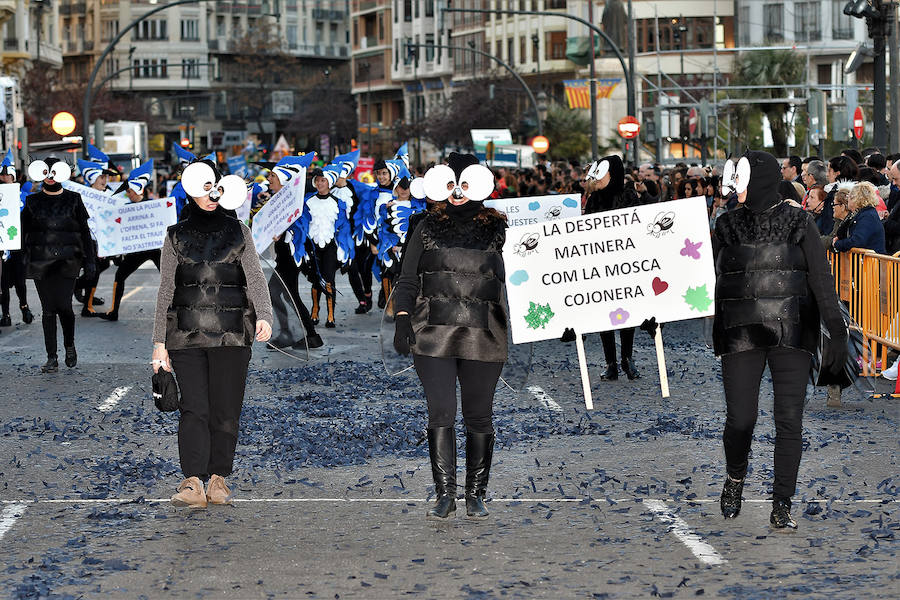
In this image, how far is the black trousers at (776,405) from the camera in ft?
26.1

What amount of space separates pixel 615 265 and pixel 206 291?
157 inches

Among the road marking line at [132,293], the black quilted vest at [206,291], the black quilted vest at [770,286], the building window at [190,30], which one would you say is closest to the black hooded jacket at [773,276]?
the black quilted vest at [770,286]

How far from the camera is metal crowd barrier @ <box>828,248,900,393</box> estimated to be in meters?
13.6

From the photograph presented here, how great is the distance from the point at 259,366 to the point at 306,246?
3934 millimetres

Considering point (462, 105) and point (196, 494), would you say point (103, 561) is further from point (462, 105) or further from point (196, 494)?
point (462, 105)

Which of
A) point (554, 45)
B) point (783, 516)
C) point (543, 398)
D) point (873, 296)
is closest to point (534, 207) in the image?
point (873, 296)

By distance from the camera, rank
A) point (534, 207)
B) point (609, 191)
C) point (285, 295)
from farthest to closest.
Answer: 1. point (534, 207)
2. point (285, 295)
3. point (609, 191)

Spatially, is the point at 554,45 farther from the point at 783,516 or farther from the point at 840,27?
the point at 783,516

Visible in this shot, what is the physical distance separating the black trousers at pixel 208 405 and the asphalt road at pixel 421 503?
0.24 m

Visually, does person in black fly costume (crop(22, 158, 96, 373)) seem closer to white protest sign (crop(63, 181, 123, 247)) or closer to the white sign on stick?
white protest sign (crop(63, 181, 123, 247))

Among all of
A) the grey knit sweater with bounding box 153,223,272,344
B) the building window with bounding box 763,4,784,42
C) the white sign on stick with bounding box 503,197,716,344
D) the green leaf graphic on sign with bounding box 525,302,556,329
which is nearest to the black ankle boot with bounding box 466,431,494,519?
the grey knit sweater with bounding box 153,223,272,344

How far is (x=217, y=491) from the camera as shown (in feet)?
28.5

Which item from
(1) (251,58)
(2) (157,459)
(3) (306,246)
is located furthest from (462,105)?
(2) (157,459)

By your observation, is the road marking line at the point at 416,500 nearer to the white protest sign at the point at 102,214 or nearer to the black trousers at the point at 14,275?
the black trousers at the point at 14,275
